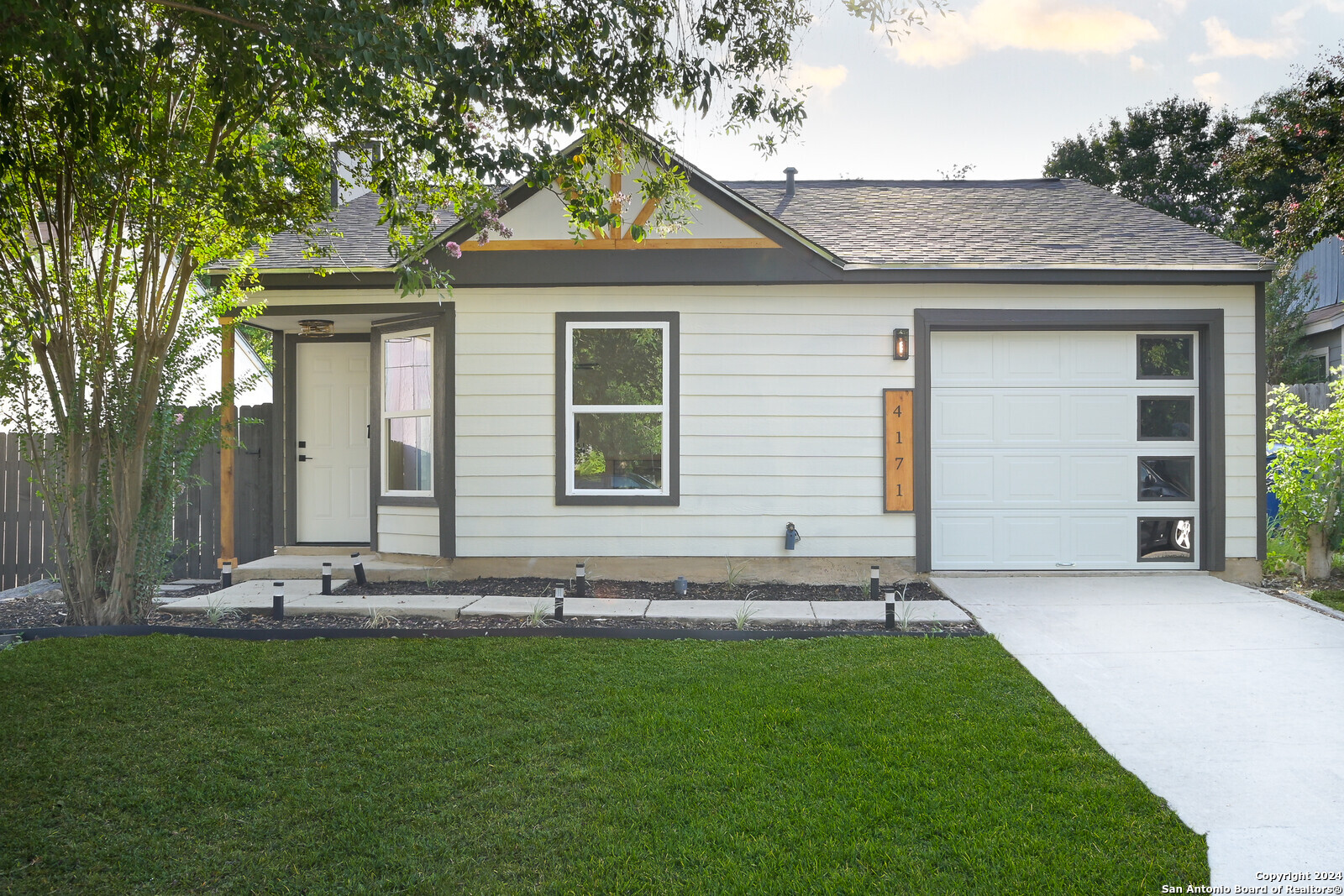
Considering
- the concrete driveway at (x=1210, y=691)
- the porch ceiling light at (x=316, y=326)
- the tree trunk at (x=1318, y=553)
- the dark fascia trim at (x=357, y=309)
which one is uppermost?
the dark fascia trim at (x=357, y=309)

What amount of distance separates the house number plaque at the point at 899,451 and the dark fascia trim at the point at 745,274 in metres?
1.00

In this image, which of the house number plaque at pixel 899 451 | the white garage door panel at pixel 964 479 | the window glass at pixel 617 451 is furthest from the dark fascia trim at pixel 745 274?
the white garage door panel at pixel 964 479

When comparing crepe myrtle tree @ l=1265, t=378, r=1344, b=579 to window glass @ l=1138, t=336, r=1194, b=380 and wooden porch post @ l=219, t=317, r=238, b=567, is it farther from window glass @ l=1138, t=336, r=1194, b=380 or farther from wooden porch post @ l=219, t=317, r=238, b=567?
wooden porch post @ l=219, t=317, r=238, b=567

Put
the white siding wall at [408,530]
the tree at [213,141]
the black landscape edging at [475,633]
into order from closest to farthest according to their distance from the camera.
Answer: the tree at [213,141]
the black landscape edging at [475,633]
the white siding wall at [408,530]

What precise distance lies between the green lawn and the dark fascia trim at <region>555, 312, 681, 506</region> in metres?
2.55

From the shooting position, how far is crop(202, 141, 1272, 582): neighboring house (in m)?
7.14

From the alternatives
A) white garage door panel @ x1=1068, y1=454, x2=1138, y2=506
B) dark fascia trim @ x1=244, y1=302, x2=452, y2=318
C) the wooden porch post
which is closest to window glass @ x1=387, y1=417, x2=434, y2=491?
dark fascia trim @ x1=244, y1=302, x2=452, y2=318

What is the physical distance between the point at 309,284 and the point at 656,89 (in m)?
4.12

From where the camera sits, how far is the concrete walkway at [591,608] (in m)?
5.82

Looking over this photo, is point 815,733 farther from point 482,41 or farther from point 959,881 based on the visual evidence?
point 482,41

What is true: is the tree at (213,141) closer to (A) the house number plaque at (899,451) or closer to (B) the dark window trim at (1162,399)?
(A) the house number plaque at (899,451)

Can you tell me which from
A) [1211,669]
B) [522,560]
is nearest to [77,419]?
[522,560]

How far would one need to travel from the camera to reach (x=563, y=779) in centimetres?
320

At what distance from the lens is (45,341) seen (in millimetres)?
5387
